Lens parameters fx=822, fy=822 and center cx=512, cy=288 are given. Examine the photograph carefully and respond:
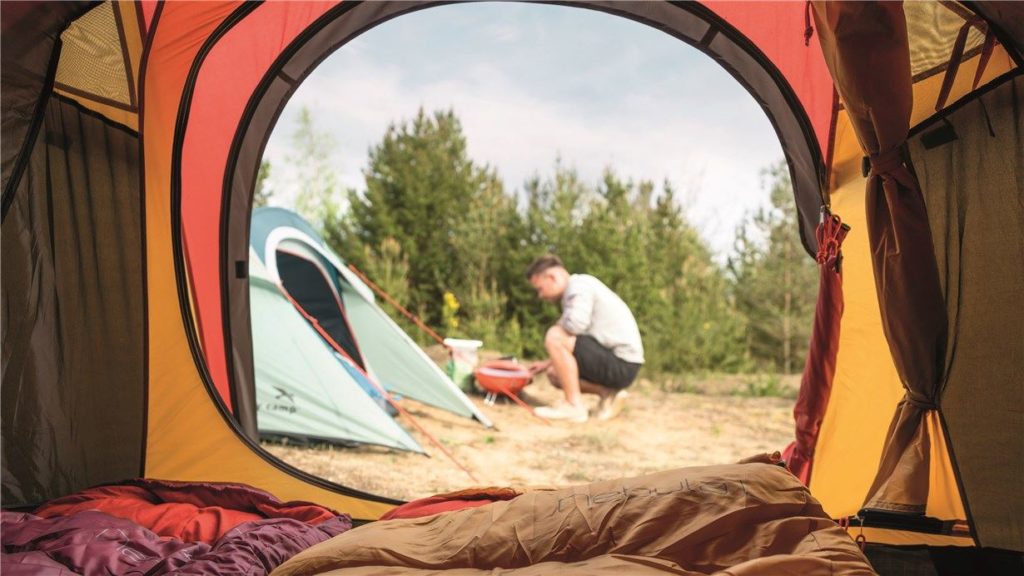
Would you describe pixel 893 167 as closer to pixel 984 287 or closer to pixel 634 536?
pixel 984 287

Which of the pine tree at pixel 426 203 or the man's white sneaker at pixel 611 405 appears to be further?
the pine tree at pixel 426 203

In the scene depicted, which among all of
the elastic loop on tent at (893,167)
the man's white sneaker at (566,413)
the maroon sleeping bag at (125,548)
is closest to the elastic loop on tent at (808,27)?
the elastic loop on tent at (893,167)

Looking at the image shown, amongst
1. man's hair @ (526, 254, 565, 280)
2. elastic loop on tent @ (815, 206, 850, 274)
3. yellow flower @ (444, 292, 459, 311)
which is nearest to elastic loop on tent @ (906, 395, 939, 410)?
elastic loop on tent @ (815, 206, 850, 274)

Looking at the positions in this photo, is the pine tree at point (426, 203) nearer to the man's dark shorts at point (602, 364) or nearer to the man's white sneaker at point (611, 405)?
the man's dark shorts at point (602, 364)

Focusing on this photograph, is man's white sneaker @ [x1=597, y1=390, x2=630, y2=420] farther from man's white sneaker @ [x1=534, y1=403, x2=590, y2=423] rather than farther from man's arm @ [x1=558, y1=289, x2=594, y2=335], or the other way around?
man's arm @ [x1=558, y1=289, x2=594, y2=335]

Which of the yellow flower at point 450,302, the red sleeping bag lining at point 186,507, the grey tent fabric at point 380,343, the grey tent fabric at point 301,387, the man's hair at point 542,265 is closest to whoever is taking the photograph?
the red sleeping bag lining at point 186,507

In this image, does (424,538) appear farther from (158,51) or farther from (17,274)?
(158,51)

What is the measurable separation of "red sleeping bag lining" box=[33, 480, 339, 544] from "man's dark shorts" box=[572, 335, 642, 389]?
3.41m

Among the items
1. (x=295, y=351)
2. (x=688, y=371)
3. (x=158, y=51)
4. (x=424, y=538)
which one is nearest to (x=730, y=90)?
(x=688, y=371)

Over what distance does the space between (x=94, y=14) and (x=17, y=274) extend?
0.70 metres

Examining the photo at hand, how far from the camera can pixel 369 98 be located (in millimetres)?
12367

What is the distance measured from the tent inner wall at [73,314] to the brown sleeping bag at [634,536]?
3.36 ft

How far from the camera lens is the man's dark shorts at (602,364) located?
5.47 m

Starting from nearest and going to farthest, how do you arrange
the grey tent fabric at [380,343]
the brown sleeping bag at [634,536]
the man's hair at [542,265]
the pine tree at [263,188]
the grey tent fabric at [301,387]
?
1. the brown sleeping bag at [634,536]
2. the grey tent fabric at [301,387]
3. the grey tent fabric at [380,343]
4. the man's hair at [542,265]
5. the pine tree at [263,188]
